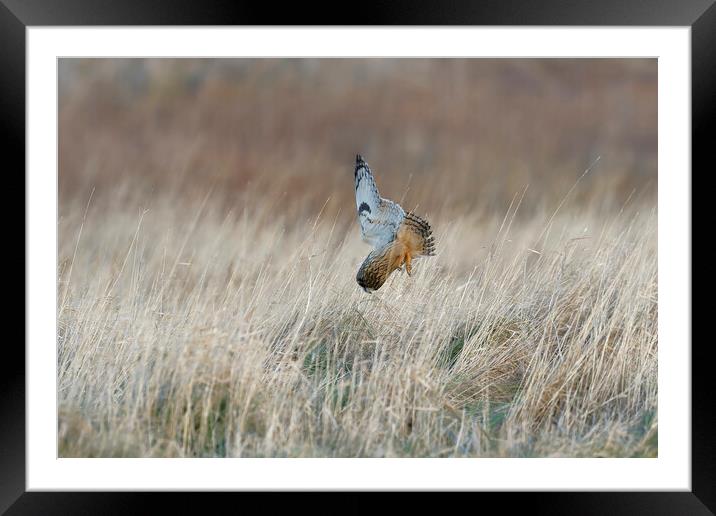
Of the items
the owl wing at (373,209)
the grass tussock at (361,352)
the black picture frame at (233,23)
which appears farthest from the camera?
the owl wing at (373,209)

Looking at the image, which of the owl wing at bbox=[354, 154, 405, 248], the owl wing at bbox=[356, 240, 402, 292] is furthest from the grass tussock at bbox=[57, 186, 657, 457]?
the owl wing at bbox=[354, 154, 405, 248]

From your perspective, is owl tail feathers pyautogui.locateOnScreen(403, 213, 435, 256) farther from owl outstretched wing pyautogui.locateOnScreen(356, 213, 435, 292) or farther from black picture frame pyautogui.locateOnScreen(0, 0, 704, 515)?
black picture frame pyautogui.locateOnScreen(0, 0, 704, 515)

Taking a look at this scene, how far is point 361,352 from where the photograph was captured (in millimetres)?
4086

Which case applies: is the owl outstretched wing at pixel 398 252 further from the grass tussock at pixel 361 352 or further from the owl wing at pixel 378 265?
the grass tussock at pixel 361 352

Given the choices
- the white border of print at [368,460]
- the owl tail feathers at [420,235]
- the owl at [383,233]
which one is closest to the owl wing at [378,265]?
the owl at [383,233]

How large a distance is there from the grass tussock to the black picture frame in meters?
0.25

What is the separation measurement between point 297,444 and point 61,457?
107cm

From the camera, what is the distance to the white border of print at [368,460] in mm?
3268

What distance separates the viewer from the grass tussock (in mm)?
3445

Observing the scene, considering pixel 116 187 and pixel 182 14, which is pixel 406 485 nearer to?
pixel 182 14

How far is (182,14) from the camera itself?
3197 mm

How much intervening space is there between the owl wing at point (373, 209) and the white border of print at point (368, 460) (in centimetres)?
92

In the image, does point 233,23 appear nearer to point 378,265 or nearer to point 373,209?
point 373,209

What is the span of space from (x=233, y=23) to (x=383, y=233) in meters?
1.57
